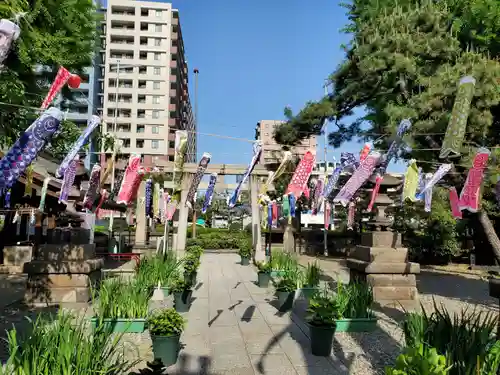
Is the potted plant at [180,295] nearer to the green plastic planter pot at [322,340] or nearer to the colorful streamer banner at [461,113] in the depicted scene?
the green plastic planter pot at [322,340]

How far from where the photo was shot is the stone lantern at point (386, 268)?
1006 centimetres

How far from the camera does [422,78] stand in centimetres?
1167

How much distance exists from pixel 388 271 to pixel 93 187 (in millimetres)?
8327

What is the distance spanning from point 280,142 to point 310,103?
212 cm

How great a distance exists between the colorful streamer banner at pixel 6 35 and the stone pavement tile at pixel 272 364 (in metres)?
5.36

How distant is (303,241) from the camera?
2930cm

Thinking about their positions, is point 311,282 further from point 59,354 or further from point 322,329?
point 59,354

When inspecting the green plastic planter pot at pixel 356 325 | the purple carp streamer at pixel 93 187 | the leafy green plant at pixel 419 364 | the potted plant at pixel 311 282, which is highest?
the purple carp streamer at pixel 93 187

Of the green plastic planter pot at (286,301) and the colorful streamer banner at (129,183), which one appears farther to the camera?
the colorful streamer banner at (129,183)

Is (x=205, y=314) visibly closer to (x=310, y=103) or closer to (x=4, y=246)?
(x=310, y=103)

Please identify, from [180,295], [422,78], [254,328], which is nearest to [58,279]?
[180,295]

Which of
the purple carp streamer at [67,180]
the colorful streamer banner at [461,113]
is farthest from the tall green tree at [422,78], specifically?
the purple carp streamer at [67,180]

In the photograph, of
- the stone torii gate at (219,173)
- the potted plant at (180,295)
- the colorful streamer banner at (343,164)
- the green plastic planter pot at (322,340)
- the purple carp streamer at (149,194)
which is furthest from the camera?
the stone torii gate at (219,173)

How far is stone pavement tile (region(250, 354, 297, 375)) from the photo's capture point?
17.9 ft
